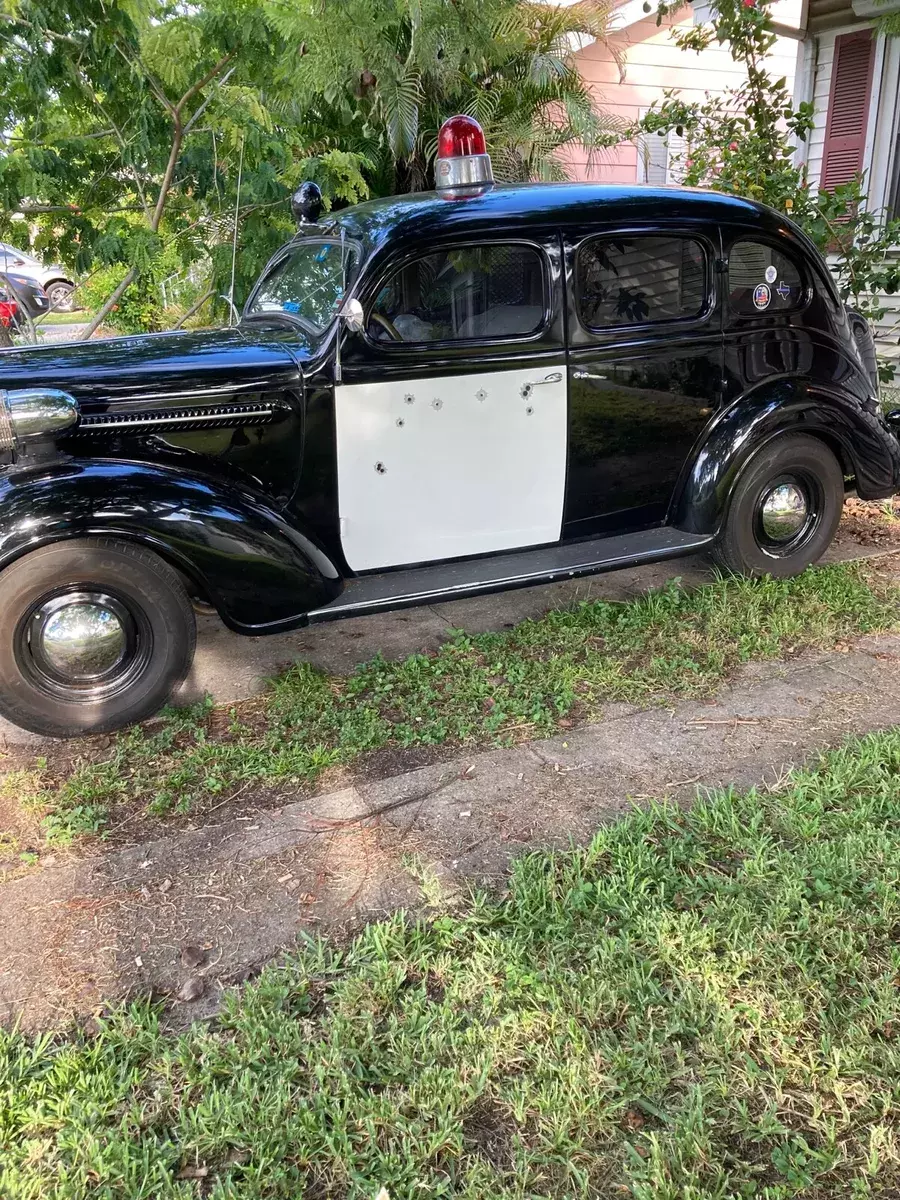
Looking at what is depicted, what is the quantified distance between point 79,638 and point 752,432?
9.77ft

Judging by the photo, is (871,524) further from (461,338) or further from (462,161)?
(462,161)

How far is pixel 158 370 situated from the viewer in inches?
132

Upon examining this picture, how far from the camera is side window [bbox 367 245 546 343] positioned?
141 inches

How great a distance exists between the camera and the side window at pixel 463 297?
3580 mm

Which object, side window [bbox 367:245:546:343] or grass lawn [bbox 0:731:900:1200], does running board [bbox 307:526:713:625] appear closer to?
side window [bbox 367:245:546:343]

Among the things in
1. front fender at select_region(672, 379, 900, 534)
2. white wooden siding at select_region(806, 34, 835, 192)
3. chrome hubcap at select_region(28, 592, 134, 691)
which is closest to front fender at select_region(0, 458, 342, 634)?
chrome hubcap at select_region(28, 592, 134, 691)

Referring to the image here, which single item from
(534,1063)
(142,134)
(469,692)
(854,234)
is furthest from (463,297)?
(854,234)

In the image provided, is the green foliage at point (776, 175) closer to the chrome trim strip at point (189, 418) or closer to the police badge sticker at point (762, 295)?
the police badge sticker at point (762, 295)

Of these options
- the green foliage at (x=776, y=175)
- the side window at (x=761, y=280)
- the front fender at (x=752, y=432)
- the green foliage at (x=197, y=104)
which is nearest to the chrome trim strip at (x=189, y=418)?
the green foliage at (x=197, y=104)

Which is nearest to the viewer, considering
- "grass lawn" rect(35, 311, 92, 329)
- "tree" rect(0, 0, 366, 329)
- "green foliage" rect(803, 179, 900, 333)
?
"tree" rect(0, 0, 366, 329)

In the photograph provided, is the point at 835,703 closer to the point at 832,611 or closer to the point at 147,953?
the point at 832,611

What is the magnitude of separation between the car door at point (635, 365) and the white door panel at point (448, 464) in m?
0.14

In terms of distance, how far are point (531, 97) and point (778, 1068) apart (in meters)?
7.91

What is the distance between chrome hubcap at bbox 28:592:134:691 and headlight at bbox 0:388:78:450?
0.55 meters
